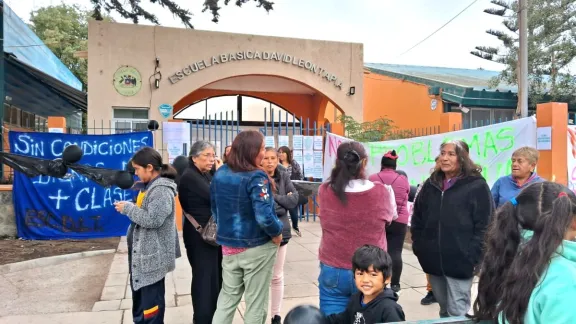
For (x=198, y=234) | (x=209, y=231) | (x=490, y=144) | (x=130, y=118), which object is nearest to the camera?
(x=209, y=231)

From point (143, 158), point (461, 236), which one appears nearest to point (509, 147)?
point (461, 236)

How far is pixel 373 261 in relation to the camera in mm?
2393

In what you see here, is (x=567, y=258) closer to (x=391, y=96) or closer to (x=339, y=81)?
(x=339, y=81)

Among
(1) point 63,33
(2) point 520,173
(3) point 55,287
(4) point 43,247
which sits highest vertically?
(1) point 63,33

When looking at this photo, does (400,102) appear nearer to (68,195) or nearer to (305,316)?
(68,195)

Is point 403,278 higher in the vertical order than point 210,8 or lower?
lower

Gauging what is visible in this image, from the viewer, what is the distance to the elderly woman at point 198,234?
374 centimetres

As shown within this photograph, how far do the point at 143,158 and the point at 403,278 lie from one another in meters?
3.71

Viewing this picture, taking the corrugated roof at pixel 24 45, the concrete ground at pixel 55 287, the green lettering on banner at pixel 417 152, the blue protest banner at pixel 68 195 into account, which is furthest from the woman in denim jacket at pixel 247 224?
the corrugated roof at pixel 24 45

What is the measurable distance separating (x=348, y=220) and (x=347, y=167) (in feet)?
1.13

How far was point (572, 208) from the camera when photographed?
154 cm

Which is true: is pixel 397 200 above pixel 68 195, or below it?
above

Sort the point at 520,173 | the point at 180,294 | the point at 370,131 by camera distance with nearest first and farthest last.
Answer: the point at 520,173 → the point at 180,294 → the point at 370,131

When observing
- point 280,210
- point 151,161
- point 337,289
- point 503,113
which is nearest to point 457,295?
point 337,289
